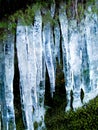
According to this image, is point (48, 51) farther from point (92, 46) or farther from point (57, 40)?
point (92, 46)

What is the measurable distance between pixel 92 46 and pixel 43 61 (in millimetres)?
907

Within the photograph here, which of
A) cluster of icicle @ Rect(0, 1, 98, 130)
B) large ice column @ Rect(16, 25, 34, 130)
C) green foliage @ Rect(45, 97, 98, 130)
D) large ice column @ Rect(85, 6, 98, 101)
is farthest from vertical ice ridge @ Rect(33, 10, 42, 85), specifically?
green foliage @ Rect(45, 97, 98, 130)

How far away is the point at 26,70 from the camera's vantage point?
11.1 m

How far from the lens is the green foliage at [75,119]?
11.8 meters

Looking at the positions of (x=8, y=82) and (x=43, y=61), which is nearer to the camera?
(x=8, y=82)

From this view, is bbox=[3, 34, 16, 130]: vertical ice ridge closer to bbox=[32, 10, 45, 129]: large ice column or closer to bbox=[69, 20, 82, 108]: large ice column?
bbox=[32, 10, 45, 129]: large ice column

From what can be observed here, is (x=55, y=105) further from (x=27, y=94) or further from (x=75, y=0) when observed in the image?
(x=75, y=0)

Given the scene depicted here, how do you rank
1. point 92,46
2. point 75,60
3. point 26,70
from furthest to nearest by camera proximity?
point 92,46 → point 75,60 → point 26,70

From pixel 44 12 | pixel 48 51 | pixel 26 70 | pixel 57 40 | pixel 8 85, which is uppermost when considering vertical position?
pixel 44 12

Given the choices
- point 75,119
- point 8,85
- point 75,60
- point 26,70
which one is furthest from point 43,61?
point 75,119

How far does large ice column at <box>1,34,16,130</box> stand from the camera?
1091 centimetres

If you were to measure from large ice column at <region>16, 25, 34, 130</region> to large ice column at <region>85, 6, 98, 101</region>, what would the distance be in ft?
3.93

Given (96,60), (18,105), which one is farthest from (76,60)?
(18,105)

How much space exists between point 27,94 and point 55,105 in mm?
966
